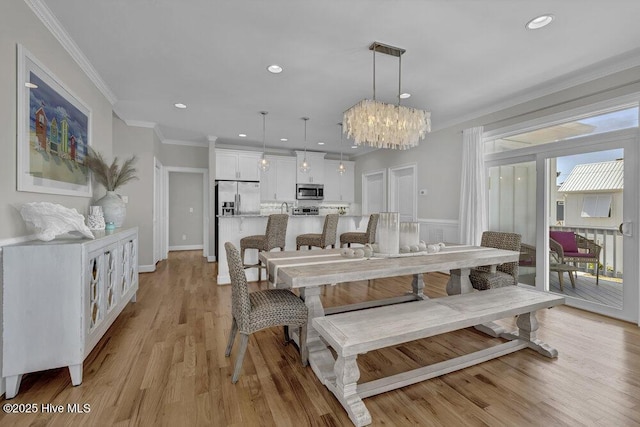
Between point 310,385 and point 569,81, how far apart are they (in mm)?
4168

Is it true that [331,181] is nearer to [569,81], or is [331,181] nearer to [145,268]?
[145,268]

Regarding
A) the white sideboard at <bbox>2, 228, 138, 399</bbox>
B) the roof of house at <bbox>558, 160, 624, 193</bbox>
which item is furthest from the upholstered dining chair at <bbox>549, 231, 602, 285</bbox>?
the white sideboard at <bbox>2, 228, 138, 399</bbox>

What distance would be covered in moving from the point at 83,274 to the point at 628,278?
4833 mm

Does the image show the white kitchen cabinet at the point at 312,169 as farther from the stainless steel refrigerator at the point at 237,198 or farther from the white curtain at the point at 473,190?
the white curtain at the point at 473,190

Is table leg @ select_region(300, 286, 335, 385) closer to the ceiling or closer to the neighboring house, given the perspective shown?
the ceiling

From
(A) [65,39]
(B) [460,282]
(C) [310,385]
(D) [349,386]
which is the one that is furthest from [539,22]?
(A) [65,39]

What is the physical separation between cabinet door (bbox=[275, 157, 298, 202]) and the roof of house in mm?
5076

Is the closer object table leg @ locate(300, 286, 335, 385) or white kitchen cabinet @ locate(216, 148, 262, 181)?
table leg @ locate(300, 286, 335, 385)

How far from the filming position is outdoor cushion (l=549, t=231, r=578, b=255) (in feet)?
11.0

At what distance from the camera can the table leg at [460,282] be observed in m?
2.69

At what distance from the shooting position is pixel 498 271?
312 cm

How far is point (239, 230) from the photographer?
443cm

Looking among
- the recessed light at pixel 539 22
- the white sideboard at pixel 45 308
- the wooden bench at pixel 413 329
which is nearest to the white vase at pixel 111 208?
the white sideboard at pixel 45 308

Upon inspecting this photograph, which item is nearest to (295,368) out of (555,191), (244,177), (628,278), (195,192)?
(628,278)
